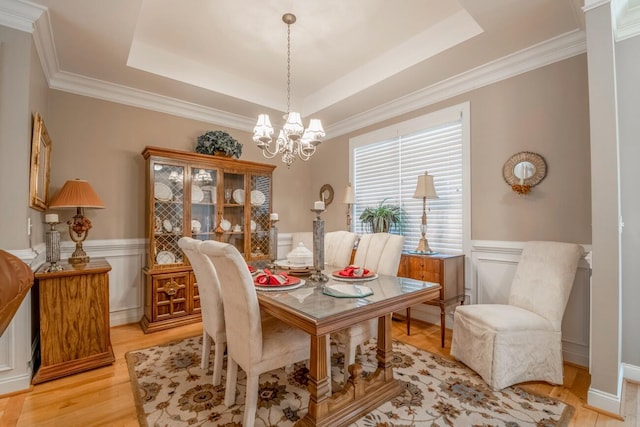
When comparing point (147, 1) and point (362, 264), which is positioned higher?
point (147, 1)

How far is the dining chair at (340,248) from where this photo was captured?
9.29 ft

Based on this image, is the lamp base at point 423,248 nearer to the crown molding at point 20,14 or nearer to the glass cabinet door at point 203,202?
the glass cabinet door at point 203,202

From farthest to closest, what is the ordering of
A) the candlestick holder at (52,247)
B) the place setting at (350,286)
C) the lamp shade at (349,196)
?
the lamp shade at (349,196) < the candlestick holder at (52,247) < the place setting at (350,286)

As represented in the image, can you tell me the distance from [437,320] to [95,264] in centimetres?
336

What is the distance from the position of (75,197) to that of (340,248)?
2.43 metres

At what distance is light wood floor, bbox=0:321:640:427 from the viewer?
1.73 meters

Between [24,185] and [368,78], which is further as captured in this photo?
[368,78]

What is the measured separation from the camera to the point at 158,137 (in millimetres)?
Answer: 3586

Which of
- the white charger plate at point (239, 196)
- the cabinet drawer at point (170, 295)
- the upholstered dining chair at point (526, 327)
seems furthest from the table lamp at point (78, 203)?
the upholstered dining chair at point (526, 327)

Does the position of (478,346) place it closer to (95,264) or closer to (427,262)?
(427,262)

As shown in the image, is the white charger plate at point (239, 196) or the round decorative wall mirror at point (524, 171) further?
the white charger plate at point (239, 196)

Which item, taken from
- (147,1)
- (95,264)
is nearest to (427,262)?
(95,264)

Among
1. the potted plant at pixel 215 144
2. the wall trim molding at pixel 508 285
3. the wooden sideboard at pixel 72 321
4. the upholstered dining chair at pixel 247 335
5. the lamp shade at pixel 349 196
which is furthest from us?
the lamp shade at pixel 349 196

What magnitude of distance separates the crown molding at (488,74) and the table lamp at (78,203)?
3178 mm
